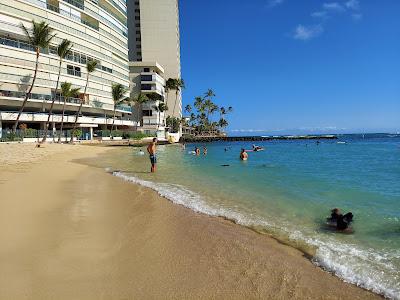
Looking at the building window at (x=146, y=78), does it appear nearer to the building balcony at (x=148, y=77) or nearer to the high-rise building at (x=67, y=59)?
the building balcony at (x=148, y=77)

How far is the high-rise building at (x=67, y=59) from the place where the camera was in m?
48.4

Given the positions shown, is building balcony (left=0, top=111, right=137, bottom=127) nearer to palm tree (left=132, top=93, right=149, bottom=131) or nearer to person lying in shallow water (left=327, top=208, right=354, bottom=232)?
palm tree (left=132, top=93, right=149, bottom=131)

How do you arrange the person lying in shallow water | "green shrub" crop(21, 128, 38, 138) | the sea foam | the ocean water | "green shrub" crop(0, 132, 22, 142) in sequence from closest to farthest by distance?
the sea foam < the ocean water < the person lying in shallow water < "green shrub" crop(0, 132, 22, 142) < "green shrub" crop(21, 128, 38, 138)

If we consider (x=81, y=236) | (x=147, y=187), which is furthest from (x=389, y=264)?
(x=147, y=187)

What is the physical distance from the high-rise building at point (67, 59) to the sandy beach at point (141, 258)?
4309cm

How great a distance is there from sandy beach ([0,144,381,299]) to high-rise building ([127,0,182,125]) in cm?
11330

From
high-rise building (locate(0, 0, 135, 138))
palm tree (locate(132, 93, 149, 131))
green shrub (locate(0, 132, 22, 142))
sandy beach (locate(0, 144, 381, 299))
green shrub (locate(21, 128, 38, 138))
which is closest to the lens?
sandy beach (locate(0, 144, 381, 299))

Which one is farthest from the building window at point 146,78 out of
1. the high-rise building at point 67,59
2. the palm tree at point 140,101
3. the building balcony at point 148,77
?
the high-rise building at point 67,59

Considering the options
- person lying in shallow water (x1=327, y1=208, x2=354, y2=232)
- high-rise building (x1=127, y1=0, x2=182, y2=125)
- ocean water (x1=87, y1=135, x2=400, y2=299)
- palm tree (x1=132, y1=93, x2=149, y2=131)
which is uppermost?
high-rise building (x1=127, y1=0, x2=182, y2=125)

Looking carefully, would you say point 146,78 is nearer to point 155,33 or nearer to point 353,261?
point 155,33

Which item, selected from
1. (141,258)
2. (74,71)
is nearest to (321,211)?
(141,258)

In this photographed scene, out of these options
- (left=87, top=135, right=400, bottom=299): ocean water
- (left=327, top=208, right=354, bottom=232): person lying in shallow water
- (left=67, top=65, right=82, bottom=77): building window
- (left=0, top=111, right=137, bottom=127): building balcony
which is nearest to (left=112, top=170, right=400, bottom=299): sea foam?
(left=87, top=135, right=400, bottom=299): ocean water

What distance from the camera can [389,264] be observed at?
628 centimetres

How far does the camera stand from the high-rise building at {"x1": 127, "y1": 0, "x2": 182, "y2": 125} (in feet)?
402
